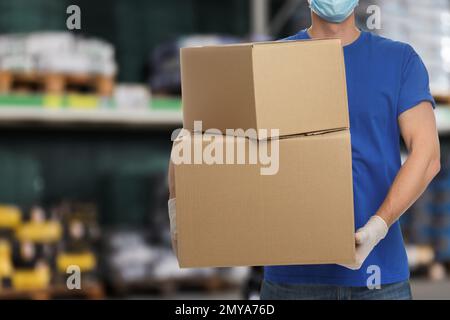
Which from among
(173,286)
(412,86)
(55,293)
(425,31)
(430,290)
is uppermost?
(425,31)

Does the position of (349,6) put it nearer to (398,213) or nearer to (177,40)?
(398,213)

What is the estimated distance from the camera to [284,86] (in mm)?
1858

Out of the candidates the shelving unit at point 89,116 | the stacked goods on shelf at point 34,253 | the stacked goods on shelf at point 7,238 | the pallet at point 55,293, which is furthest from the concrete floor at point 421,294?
the shelving unit at point 89,116

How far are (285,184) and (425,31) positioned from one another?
18.7ft

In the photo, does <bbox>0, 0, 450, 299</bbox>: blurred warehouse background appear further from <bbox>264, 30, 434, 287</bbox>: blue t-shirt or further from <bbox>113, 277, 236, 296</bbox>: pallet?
<bbox>264, 30, 434, 287</bbox>: blue t-shirt

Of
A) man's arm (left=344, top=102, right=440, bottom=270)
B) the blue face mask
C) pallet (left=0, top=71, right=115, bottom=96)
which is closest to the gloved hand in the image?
man's arm (left=344, top=102, right=440, bottom=270)

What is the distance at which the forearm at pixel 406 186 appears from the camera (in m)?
1.95

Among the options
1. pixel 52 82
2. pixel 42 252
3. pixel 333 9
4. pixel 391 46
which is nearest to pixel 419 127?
pixel 391 46

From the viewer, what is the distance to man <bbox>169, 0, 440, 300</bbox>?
78.9 inches

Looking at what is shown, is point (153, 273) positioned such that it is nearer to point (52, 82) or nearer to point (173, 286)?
point (173, 286)

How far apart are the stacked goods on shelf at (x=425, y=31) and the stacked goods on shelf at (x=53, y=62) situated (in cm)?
245

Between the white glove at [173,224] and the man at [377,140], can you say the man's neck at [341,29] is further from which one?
the white glove at [173,224]

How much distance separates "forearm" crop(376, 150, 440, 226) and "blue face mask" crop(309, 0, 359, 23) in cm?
39

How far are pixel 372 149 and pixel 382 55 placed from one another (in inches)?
9.6
